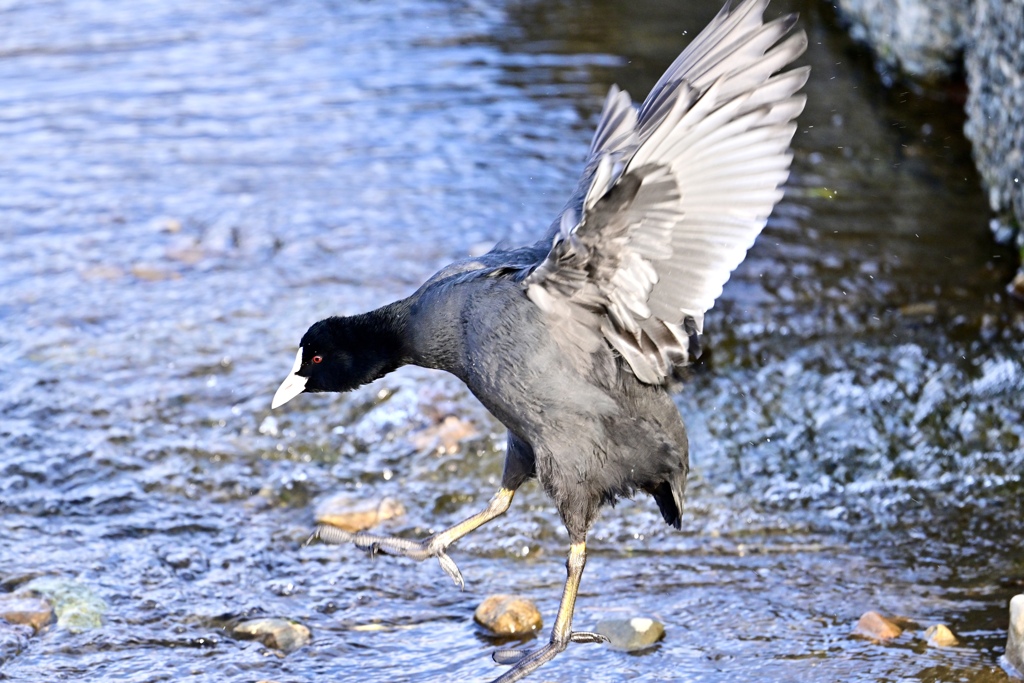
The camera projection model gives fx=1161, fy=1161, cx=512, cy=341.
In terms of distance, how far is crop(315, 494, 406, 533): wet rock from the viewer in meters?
3.97

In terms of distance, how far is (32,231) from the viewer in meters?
5.85

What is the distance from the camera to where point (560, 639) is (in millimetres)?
3158

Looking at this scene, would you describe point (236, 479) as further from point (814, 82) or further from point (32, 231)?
point (814, 82)

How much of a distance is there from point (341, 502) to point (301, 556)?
1.06 ft

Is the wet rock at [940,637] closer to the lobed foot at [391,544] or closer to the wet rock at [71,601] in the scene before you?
the lobed foot at [391,544]

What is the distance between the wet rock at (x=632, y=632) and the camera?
3297 mm

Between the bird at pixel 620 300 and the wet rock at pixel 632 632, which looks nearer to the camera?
the bird at pixel 620 300

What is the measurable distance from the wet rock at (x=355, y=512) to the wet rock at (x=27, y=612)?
953 millimetres

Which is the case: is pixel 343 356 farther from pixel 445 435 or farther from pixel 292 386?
pixel 445 435

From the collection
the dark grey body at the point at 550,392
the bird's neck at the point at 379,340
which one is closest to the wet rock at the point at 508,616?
the dark grey body at the point at 550,392

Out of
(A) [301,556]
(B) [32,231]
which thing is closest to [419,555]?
(A) [301,556]

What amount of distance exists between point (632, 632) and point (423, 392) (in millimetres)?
1636

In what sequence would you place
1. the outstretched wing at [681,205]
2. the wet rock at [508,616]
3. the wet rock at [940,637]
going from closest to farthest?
the outstretched wing at [681,205]
the wet rock at [940,637]
the wet rock at [508,616]

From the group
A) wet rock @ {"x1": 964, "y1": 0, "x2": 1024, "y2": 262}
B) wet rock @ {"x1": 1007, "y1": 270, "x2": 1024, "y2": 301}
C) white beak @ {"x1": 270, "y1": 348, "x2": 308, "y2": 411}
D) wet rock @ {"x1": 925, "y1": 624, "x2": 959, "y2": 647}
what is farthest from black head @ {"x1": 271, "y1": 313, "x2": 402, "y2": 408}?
wet rock @ {"x1": 964, "y1": 0, "x2": 1024, "y2": 262}
